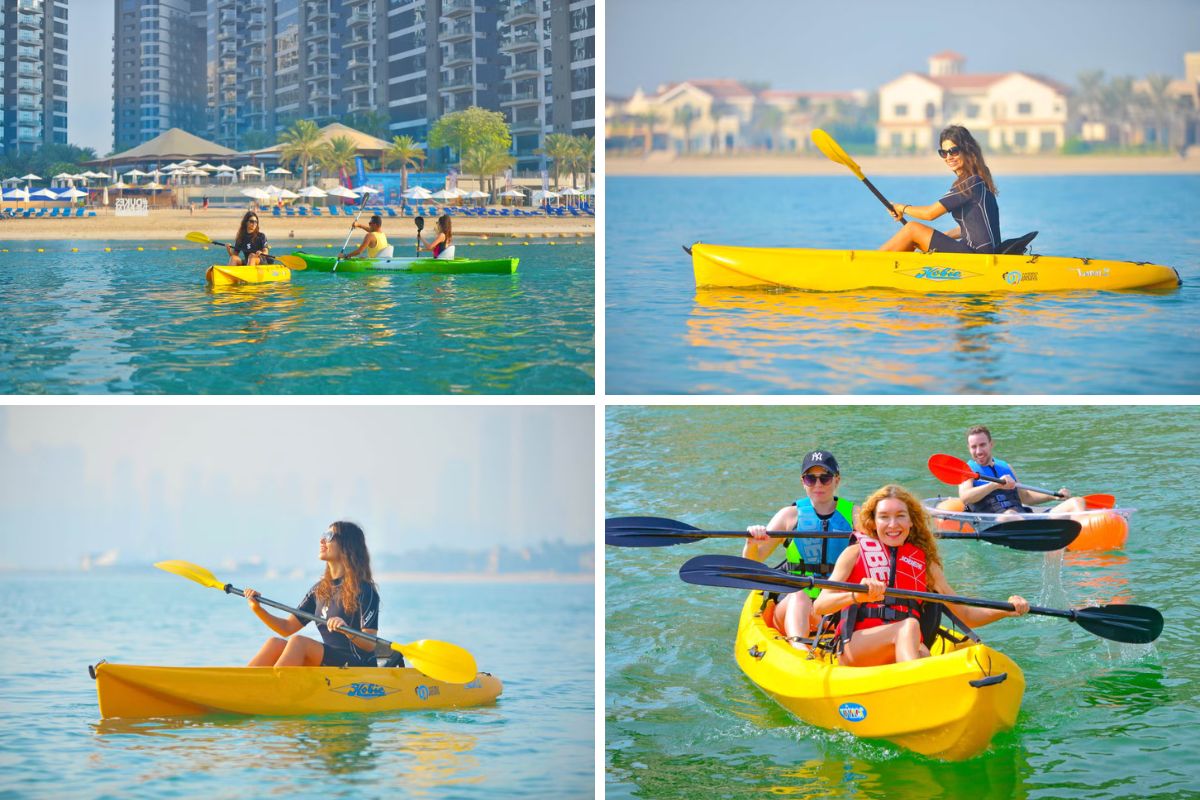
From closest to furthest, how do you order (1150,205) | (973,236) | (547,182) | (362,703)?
(362,703)
(973,236)
(547,182)
(1150,205)

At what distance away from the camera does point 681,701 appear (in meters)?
4.37

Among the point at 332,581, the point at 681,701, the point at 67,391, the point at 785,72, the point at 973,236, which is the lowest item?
the point at 681,701

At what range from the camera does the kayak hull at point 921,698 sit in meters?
3.42

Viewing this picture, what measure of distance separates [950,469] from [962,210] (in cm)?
163

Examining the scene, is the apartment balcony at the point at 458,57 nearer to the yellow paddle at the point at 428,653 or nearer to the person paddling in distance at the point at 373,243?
the person paddling in distance at the point at 373,243

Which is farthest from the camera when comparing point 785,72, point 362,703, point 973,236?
point 785,72

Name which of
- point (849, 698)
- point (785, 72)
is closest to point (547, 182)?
point (849, 698)

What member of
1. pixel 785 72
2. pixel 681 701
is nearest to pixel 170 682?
pixel 681 701

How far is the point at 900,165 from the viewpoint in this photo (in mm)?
29891

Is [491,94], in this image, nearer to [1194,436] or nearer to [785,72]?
[1194,436]

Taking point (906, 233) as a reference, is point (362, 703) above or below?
below

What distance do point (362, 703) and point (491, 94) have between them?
41.5 ft

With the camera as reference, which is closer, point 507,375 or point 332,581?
point 332,581

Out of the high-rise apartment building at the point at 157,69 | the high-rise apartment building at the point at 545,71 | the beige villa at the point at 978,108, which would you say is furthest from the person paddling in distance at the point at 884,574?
the beige villa at the point at 978,108
